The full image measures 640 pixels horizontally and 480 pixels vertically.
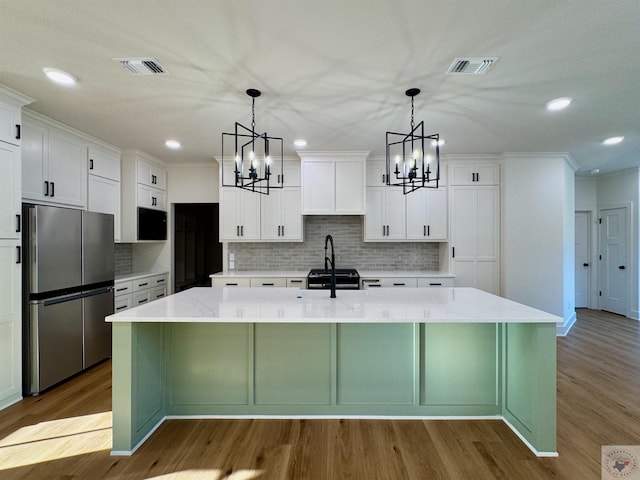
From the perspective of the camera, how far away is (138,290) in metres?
4.23

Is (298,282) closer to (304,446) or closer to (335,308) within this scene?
(335,308)

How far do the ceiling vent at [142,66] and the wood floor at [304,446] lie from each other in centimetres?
251

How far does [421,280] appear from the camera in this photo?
435 centimetres

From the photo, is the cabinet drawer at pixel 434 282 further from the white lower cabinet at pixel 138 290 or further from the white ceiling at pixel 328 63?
the white lower cabinet at pixel 138 290

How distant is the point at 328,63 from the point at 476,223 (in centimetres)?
339

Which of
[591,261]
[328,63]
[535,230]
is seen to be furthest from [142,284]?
[591,261]

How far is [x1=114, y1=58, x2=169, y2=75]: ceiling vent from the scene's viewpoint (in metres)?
2.11

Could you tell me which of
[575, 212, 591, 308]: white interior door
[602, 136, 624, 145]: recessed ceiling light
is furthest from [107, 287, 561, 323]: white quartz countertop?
[575, 212, 591, 308]: white interior door

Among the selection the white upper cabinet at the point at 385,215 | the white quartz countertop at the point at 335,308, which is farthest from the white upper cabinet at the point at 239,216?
the white quartz countertop at the point at 335,308

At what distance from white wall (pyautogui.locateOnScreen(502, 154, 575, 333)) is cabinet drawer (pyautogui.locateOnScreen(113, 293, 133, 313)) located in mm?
4996

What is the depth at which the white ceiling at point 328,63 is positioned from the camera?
1.68 metres

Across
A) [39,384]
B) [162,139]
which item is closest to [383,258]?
[162,139]

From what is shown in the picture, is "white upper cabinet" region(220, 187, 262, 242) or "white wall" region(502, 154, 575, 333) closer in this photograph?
"white wall" region(502, 154, 575, 333)

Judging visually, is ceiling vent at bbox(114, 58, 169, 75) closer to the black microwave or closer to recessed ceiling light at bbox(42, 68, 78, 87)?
recessed ceiling light at bbox(42, 68, 78, 87)
